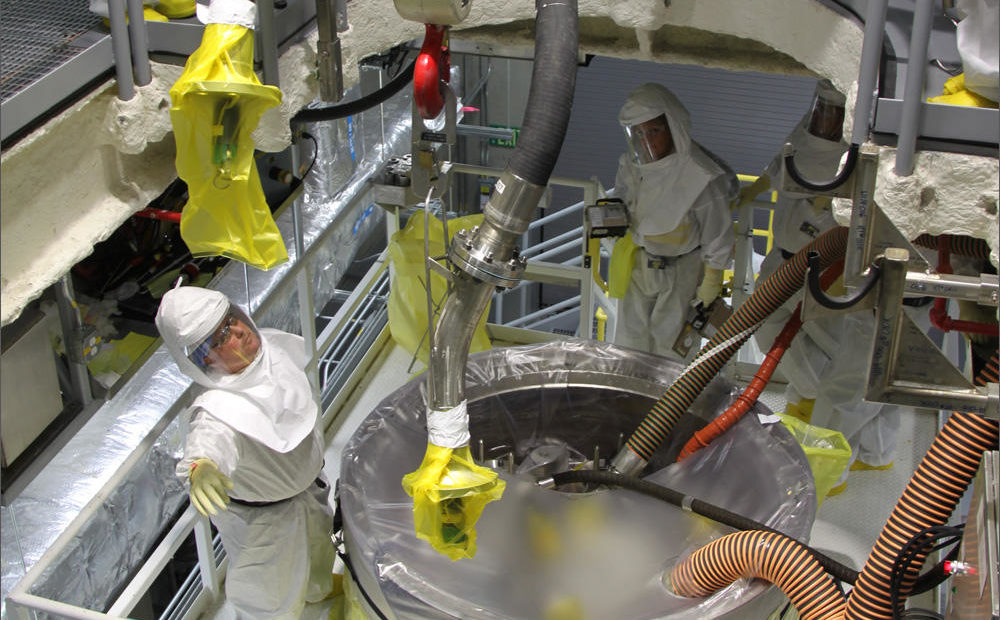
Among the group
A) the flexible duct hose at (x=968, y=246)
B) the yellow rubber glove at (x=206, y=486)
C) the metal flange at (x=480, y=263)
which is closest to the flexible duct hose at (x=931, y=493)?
the flexible duct hose at (x=968, y=246)

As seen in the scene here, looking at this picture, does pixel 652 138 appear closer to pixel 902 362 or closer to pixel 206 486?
pixel 902 362

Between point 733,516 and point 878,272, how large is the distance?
0.90 meters

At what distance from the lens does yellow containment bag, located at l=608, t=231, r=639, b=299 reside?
14.1 ft

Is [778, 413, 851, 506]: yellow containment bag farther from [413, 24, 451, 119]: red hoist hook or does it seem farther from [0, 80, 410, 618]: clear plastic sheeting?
[0, 80, 410, 618]: clear plastic sheeting

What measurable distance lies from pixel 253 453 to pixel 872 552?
65.1 inches

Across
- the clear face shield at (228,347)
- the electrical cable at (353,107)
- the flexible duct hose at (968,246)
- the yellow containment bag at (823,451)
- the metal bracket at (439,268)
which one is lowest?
the yellow containment bag at (823,451)

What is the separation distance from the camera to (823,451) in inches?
139

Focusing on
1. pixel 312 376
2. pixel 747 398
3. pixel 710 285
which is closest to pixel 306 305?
pixel 312 376

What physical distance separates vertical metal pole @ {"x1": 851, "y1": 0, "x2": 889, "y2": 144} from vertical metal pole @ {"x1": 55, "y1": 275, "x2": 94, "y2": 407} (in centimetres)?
184

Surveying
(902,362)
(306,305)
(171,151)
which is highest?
(171,151)

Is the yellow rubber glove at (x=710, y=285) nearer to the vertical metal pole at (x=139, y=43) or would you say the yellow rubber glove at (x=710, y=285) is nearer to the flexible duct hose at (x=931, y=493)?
the flexible duct hose at (x=931, y=493)

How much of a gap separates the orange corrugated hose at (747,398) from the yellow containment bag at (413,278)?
3.84 feet

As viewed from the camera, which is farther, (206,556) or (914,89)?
(206,556)

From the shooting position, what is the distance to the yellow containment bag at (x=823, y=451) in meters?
3.55
